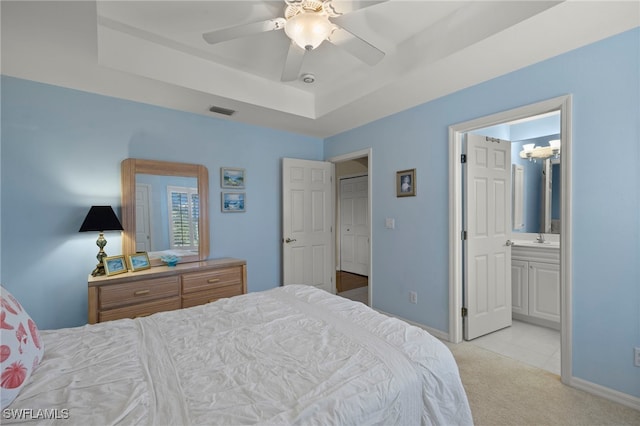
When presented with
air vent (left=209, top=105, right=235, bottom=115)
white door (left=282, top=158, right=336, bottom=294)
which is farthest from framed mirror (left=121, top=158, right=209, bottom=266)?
white door (left=282, top=158, right=336, bottom=294)

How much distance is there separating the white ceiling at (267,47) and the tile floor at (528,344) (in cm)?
248

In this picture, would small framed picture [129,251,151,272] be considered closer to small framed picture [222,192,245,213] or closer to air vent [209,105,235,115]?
small framed picture [222,192,245,213]

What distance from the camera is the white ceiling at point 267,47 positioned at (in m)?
1.80

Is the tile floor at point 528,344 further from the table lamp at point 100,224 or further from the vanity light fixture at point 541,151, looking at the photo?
the table lamp at point 100,224

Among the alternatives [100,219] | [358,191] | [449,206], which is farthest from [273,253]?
[358,191]

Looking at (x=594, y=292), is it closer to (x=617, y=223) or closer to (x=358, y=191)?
(x=617, y=223)

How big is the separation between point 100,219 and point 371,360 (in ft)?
8.39

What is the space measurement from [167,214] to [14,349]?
7.22 ft

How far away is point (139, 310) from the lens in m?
2.53

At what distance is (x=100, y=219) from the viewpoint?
2482mm

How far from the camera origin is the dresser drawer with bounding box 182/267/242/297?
281 cm

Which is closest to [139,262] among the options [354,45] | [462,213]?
[354,45]

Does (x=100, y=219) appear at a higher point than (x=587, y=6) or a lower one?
lower

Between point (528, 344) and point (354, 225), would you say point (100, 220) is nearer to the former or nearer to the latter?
point (528, 344)
